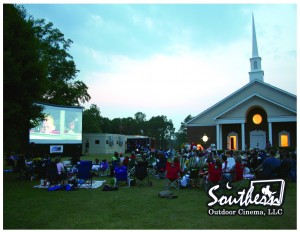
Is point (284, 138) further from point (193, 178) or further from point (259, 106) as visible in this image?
point (193, 178)

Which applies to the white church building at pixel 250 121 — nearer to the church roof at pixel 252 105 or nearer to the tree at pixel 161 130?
the church roof at pixel 252 105

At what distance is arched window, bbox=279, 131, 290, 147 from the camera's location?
31875 mm

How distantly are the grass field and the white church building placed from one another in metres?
23.5

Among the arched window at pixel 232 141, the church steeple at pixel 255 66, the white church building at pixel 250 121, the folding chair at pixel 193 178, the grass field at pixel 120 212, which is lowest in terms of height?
the grass field at pixel 120 212

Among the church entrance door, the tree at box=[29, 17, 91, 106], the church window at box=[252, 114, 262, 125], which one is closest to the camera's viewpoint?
the tree at box=[29, 17, 91, 106]

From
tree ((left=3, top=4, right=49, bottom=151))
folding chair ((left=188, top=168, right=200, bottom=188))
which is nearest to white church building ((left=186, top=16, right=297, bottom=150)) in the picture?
folding chair ((left=188, top=168, right=200, bottom=188))

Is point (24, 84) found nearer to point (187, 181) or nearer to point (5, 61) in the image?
point (5, 61)

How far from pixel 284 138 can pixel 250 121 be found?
13.6ft

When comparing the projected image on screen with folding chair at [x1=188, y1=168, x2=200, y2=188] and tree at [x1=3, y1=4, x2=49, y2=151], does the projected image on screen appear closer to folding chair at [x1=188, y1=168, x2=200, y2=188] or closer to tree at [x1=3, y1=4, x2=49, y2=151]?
tree at [x1=3, y1=4, x2=49, y2=151]

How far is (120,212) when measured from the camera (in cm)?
694

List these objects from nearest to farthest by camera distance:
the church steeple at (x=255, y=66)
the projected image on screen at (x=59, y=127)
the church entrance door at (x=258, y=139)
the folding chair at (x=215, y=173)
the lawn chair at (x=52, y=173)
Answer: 1. the folding chair at (x=215, y=173)
2. the lawn chair at (x=52, y=173)
3. the projected image on screen at (x=59, y=127)
4. the church entrance door at (x=258, y=139)
5. the church steeple at (x=255, y=66)

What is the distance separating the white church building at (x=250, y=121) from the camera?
103ft

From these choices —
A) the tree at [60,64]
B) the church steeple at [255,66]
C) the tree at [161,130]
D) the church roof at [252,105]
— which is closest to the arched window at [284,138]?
the church roof at [252,105]

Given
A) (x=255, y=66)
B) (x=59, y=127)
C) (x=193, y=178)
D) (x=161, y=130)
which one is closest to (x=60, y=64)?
(x=59, y=127)
